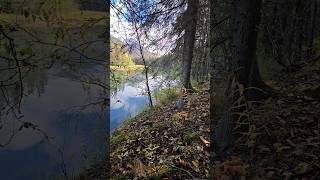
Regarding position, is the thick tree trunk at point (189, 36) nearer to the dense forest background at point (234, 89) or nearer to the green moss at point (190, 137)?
the dense forest background at point (234, 89)

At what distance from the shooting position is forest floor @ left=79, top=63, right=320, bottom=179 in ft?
8.06

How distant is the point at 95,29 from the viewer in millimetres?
2629

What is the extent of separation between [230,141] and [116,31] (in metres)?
0.94

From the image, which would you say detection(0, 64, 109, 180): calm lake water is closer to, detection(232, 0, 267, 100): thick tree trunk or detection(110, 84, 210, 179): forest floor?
detection(110, 84, 210, 179): forest floor

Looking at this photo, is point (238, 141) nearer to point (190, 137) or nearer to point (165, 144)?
point (190, 137)

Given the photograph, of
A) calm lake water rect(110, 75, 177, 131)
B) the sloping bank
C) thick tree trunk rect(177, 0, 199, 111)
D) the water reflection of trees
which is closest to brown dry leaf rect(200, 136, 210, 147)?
the sloping bank

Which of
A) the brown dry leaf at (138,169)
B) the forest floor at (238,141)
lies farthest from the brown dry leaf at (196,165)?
the brown dry leaf at (138,169)

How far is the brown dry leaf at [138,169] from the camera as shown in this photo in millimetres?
2730

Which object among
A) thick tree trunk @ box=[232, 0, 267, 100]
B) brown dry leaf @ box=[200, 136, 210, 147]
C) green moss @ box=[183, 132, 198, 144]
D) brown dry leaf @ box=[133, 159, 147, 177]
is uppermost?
thick tree trunk @ box=[232, 0, 267, 100]

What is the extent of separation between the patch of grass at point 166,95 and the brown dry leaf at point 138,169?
0.38 meters

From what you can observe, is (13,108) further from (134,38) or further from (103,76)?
(134,38)

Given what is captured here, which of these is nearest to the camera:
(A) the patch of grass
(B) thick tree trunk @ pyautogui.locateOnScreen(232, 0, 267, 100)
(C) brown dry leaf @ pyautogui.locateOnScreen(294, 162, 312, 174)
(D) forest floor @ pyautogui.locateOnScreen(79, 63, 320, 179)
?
(C) brown dry leaf @ pyautogui.locateOnScreen(294, 162, 312, 174)

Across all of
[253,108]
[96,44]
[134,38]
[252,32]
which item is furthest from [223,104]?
[96,44]

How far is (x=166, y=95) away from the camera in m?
2.84
